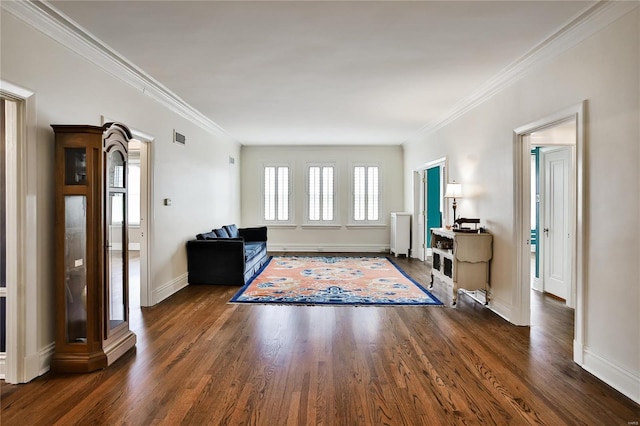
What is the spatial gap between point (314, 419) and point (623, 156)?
273 cm

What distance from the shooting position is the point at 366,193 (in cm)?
960

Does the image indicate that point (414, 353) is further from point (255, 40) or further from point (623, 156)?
point (255, 40)

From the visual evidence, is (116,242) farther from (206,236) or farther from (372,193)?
(372,193)

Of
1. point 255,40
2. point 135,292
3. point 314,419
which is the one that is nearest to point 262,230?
point 135,292

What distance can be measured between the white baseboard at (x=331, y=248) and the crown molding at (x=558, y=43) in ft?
16.5

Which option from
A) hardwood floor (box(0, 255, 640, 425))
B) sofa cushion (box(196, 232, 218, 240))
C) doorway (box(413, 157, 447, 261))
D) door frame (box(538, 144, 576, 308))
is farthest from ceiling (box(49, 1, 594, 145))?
doorway (box(413, 157, 447, 261))

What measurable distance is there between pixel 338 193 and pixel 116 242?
269 inches

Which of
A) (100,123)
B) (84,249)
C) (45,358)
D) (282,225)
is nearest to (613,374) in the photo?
(84,249)

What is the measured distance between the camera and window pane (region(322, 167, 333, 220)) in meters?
9.61

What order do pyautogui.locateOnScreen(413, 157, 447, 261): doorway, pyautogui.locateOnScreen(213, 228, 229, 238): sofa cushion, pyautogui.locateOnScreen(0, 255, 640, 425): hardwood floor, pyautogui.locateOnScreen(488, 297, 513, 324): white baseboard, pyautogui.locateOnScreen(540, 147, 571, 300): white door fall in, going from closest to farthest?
pyautogui.locateOnScreen(0, 255, 640, 425): hardwood floor < pyautogui.locateOnScreen(488, 297, 513, 324): white baseboard < pyautogui.locateOnScreen(540, 147, 571, 300): white door < pyautogui.locateOnScreen(213, 228, 229, 238): sofa cushion < pyautogui.locateOnScreen(413, 157, 447, 261): doorway

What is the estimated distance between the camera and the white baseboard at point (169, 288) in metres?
4.83

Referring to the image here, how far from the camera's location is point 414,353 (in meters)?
3.23

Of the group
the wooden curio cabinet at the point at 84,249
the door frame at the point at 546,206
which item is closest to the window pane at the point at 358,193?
the door frame at the point at 546,206

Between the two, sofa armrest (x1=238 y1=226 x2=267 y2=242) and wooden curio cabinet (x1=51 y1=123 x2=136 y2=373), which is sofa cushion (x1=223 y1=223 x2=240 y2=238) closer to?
sofa armrest (x1=238 y1=226 x2=267 y2=242)
